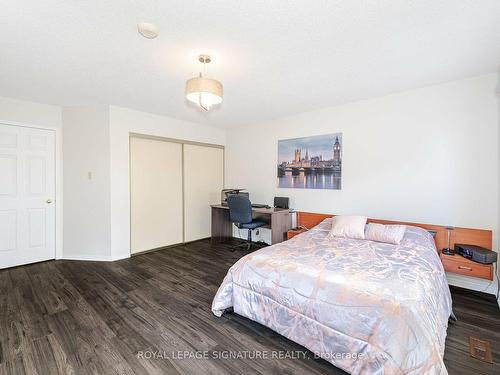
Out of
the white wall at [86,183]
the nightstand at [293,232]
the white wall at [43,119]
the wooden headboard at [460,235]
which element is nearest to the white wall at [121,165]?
the white wall at [86,183]

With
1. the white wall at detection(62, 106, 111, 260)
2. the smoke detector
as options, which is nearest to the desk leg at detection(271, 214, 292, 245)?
the white wall at detection(62, 106, 111, 260)

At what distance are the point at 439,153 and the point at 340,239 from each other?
5.16 ft

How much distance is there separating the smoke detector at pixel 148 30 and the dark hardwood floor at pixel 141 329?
2384 mm

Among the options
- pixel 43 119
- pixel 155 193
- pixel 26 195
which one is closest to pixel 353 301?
pixel 155 193

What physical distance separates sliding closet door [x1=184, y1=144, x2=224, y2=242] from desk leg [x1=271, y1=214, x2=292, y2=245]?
1.82 m

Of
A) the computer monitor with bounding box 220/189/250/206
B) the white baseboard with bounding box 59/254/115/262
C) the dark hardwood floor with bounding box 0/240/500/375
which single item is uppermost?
the computer monitor with bounding box 220/189/250/206

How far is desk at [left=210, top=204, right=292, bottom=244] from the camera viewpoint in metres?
3.75

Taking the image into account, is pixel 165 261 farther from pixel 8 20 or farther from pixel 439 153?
pixel 439 153

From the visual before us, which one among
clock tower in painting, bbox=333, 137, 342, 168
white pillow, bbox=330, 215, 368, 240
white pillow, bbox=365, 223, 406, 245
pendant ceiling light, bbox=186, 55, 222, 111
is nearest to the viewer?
pendant ceiling light, bbox=186, 55, 222, 111

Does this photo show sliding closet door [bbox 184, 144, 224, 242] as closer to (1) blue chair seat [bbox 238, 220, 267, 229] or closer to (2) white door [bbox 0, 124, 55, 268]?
(1) blue chair seat [bbox 238, 220, 267, 229]

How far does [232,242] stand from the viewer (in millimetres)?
4805

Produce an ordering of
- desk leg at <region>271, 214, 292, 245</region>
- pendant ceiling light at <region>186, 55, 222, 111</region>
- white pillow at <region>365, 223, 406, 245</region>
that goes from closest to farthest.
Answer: pendant ceiling light at <region>186, 55, 222, 111</region> < white pillow at <region>365, 223, 406, 245</region> < desk leg at <region>271, 214, 292, 245</region>

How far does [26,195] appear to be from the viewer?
3.44 metres

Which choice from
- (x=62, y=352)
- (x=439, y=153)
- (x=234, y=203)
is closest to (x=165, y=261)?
(x=234, y=203)
